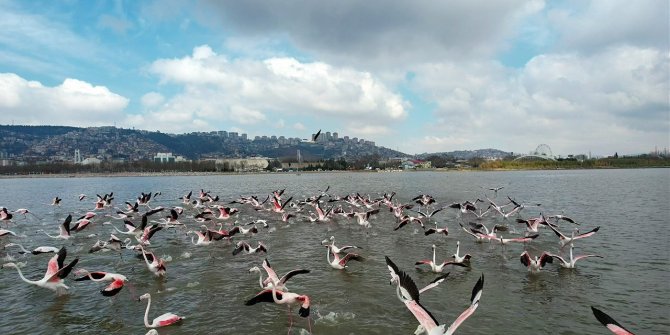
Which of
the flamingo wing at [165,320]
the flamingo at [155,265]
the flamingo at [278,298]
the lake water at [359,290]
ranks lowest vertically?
the lake water at [359,290]

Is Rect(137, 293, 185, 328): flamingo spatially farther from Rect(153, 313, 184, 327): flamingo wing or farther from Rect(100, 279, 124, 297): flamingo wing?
Rect(100, 279, 124, 297): flamingo wing

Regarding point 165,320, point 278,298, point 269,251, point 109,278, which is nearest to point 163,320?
point 165,320

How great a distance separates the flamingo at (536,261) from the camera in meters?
11.1

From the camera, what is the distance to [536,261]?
1144cm

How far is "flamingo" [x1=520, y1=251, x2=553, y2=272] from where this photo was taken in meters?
11.1

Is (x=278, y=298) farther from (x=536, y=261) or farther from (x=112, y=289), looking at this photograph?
(x=536, y=261)

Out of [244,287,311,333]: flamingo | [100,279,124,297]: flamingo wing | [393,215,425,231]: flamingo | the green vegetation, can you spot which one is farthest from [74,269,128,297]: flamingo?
the green vegetation

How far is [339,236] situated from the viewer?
18016mm

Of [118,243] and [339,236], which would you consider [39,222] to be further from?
[339,236]

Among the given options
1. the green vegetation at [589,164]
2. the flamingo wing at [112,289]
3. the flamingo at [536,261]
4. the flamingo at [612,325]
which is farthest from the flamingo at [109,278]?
the green vegetation at [589,164]

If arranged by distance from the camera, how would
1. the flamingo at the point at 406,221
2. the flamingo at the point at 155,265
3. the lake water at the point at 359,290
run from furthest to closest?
the flamingo at the point at 406,221 → the flamingo at the point at 155,265 → the lake water at the point at 359,290

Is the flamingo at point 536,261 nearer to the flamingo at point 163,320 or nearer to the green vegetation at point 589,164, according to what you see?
the flamingo at point 163,320

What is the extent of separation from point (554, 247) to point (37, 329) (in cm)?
1605

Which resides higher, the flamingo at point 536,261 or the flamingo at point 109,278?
the flamingo at point 109,278
